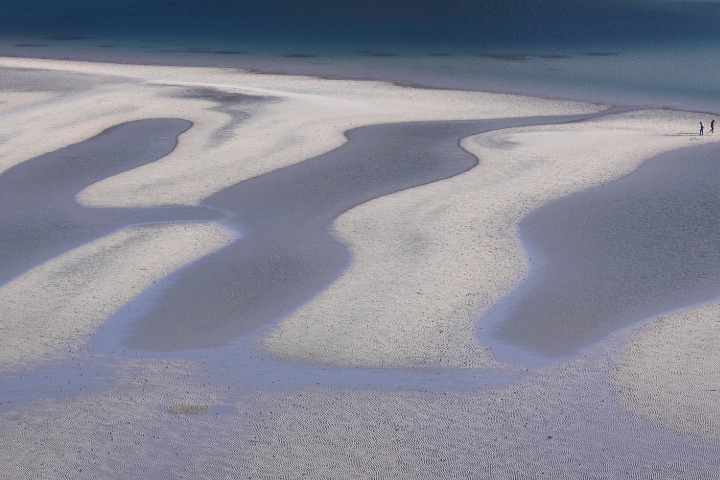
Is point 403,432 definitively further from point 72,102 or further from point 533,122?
point 72,102

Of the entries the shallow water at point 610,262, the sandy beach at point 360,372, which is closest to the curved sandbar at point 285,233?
the sandy beach at point 360,372

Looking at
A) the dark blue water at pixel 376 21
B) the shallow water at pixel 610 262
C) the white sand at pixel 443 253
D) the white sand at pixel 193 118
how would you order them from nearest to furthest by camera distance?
the white sand at pixel 443 253, the shallow water at pixel 610 262, the white sand at pixel 193 118, the dark blue water at pixel 376 21

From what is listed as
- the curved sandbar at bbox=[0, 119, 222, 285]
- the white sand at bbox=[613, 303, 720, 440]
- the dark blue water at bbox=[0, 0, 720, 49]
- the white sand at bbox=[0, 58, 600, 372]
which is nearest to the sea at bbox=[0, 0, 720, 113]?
the dark blue water at bbox=[0, 0, 720, 49]

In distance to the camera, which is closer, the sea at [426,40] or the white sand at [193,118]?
the white sand at [193,118]

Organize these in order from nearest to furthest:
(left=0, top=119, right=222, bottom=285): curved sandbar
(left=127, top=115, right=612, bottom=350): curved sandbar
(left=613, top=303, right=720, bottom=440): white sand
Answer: (left=613, top=303, right=720, bottom=440): white sand
(left=127, top=115, right=612, bottom=350): curved sandbar
(left=0, top=119, right=222, bottom=285): curved sandbar

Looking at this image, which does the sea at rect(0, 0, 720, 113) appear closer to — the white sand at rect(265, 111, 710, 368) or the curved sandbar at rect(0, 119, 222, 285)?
the white sand at rect(265, 111, 710, 368)

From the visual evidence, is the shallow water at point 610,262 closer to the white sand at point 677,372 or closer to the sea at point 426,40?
the white sand at point 677,372
